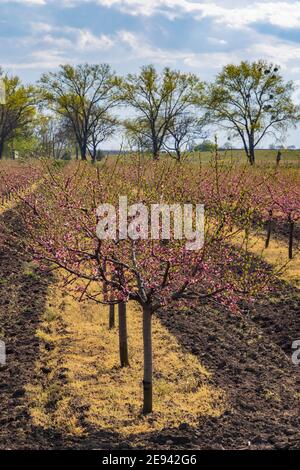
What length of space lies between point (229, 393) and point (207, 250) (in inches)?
99.7

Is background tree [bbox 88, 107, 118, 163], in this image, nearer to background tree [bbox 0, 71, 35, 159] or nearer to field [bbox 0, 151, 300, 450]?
background tree [bbox 0, 71, 35, 159]

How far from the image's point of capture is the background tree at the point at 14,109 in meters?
57.3

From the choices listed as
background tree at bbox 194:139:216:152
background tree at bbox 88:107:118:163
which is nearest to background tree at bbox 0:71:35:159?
background tree at bbox 88:107:118:163

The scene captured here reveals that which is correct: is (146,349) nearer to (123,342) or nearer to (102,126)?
(123,342)

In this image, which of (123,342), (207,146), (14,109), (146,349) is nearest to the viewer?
(146,349)

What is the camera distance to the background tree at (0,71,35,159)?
57281 millimetres

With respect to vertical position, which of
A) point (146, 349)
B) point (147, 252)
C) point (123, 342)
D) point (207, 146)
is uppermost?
point (207, 146)

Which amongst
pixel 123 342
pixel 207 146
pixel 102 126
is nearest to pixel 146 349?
pixel 123 342

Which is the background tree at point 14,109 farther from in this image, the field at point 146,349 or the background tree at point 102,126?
the field at point 146,349

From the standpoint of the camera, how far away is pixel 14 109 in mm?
58469

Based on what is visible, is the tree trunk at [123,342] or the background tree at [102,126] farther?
the background tree at [102,126]

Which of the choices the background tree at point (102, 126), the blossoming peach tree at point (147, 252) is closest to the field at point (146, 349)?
the blossoming peach tree at point (147, 252)
